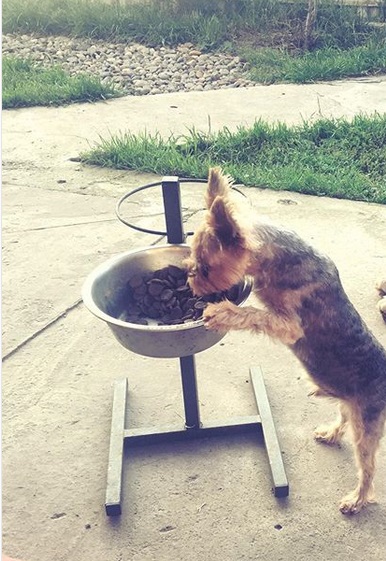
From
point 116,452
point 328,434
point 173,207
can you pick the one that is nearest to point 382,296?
point 328,434

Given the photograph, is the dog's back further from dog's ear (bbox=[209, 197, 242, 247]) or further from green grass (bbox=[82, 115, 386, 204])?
green grass (bbox=[82, 115, 386, 204])

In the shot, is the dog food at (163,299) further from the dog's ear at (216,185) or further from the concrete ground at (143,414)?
the concrete ground at (143,414)

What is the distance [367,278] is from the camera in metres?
4.76

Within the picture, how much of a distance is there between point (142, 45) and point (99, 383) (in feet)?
22.5

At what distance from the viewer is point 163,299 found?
10.6 feet

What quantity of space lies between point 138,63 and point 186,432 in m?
6.65

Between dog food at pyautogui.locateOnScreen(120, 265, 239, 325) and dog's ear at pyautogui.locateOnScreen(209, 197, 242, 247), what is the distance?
358 mm

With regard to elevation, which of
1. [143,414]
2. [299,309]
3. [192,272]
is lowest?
[143,414]

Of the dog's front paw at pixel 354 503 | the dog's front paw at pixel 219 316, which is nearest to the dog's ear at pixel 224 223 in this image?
the dog's front paw at pixel 219 316

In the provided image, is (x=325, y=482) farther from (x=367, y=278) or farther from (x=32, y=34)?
(x=32, y=34)

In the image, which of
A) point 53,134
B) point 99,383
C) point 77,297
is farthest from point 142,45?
point 99,383

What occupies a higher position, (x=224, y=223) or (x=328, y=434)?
(x=224, y=223)

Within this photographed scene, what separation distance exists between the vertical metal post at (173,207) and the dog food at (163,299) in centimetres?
14

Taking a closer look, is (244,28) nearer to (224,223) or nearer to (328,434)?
(328,434)
